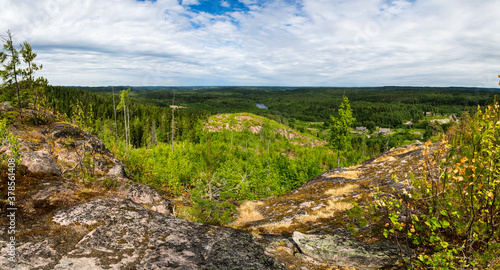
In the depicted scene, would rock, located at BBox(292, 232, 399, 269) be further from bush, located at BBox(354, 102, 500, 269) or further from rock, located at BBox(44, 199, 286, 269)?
rock, located at BBox(44, 199, 286, 269)

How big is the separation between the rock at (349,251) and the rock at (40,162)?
898 centimetres

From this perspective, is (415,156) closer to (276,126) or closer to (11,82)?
(11,82)

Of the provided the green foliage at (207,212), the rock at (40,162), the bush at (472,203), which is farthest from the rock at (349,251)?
the rock at (40,162)

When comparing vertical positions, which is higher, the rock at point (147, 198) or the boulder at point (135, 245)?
the boulder at point (135, 245)

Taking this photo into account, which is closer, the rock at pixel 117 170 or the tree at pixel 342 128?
the rock at pixel 117 170

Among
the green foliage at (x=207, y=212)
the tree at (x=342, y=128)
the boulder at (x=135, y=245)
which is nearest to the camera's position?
the boulder at (x=135, y=245)

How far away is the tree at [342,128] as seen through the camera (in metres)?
34.6

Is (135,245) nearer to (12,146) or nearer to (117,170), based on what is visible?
(12,146)

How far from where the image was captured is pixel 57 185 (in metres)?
6.93

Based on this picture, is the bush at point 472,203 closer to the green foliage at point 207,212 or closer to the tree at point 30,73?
the green foliage at point 207,212

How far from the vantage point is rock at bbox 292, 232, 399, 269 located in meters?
5.30

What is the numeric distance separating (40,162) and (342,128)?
33.9 meters

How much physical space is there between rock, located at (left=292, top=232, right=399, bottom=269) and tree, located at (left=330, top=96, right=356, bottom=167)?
30259 millimetres

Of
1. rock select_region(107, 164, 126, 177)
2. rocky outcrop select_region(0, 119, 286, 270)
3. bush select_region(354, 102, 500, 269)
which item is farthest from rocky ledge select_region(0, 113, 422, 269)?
rock select_region(107, 164, 126, 177)
